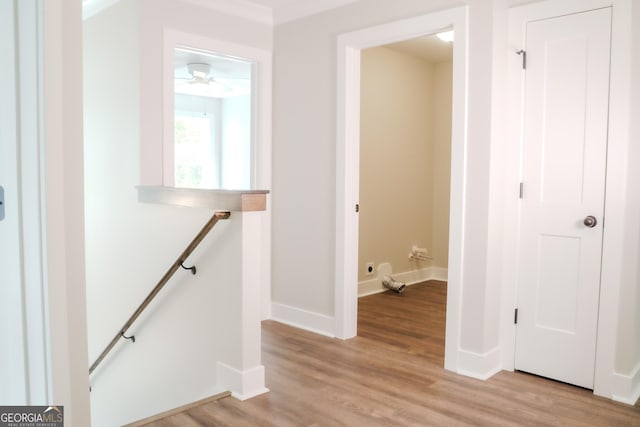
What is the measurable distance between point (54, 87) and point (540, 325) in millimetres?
2768

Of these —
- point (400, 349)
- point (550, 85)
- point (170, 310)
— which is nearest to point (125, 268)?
point (170, 310)

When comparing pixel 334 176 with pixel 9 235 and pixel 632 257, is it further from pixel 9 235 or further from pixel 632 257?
pixel 9 235

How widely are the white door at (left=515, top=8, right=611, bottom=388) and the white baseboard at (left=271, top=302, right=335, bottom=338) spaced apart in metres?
1.36

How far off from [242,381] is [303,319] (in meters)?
1.33

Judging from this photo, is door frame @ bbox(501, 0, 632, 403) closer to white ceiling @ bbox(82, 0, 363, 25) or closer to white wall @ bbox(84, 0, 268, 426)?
white ceiling @ bbox(82, 0, 363, 25)

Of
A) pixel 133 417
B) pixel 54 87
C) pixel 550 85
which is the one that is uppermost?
pixel 550 85

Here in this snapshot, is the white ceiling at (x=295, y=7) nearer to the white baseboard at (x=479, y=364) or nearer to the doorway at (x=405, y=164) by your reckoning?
the doorway at (x=405, y=164)

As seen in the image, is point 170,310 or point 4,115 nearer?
point 4,115

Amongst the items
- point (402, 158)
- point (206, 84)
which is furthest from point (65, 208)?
point (206, 84)

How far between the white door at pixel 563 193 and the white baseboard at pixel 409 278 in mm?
2187

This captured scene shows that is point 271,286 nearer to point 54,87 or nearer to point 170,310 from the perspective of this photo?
point 170,310

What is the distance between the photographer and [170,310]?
3266 millimetres

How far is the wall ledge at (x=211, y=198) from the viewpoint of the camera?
263 cm

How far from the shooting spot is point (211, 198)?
279 cm
